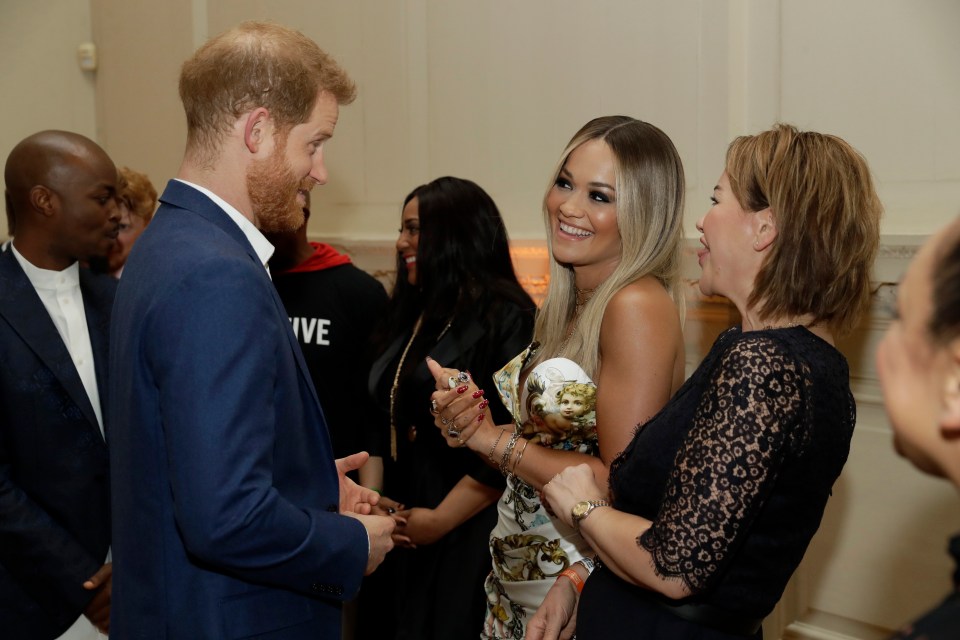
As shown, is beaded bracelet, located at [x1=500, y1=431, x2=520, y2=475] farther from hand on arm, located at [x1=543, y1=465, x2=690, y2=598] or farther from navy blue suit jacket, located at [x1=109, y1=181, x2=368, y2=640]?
navy blue suit jacket, located at [x1=109, y1=181, x2=368, y2=640]

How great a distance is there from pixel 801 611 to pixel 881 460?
25.5 inches

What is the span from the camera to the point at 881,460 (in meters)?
2.89

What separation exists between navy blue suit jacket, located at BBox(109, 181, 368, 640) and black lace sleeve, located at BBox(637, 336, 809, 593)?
0.63 meters

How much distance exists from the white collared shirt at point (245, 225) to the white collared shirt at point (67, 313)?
0.96 metres

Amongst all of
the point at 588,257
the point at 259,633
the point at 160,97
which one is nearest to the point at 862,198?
the point at 588,257

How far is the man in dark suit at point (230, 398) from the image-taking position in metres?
1.43

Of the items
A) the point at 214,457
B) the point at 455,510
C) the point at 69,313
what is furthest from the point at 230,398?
the point at 455,510

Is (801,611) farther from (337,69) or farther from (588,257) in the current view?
(337,69)

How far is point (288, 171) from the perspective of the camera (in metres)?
1.72

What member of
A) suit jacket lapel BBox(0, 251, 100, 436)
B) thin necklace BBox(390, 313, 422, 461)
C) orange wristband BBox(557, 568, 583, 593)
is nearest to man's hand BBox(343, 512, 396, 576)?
orange wristband BBox(557, 568, 583, 593)

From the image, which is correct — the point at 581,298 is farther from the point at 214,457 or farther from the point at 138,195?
the point at 138,195

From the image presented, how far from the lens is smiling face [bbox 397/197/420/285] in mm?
3260

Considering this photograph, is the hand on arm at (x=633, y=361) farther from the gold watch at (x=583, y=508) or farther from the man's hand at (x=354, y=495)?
the man's hand at (x=354, y=495)

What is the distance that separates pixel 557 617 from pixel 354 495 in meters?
0.53
